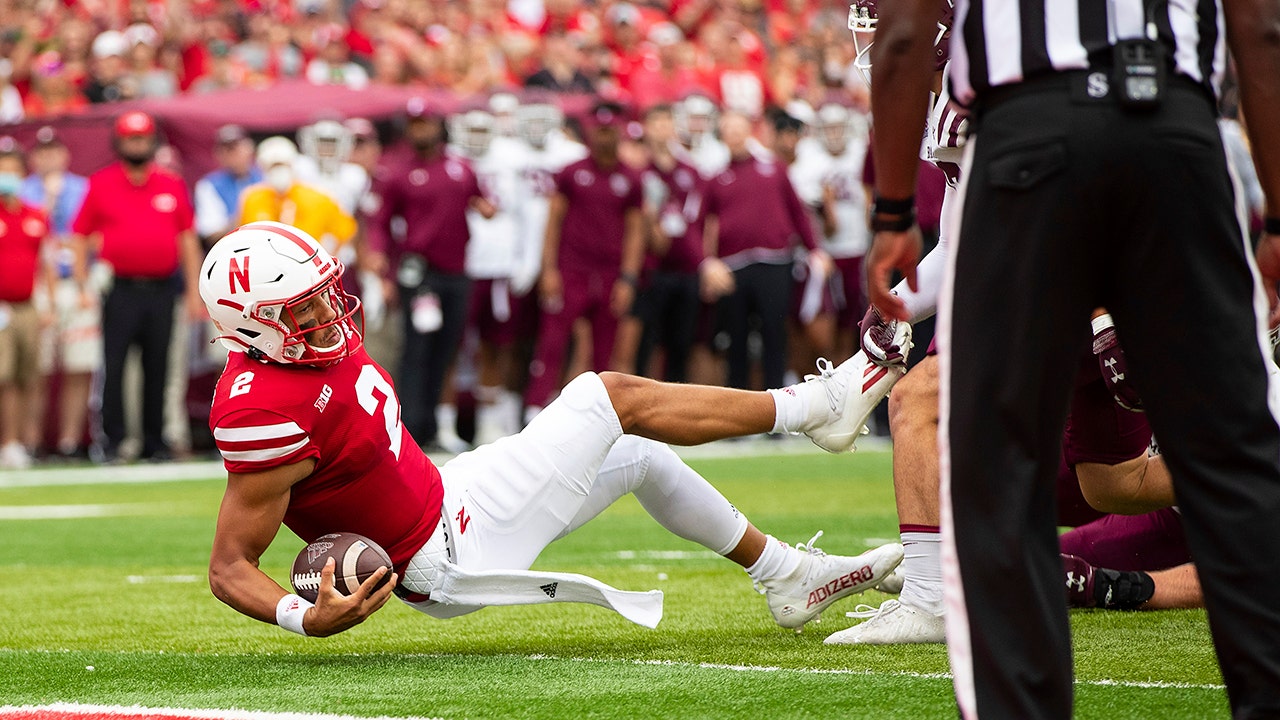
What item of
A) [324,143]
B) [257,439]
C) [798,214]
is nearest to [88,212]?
[324,143]

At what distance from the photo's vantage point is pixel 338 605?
3.62 m

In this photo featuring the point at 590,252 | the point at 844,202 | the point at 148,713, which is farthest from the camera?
the point at 844,202

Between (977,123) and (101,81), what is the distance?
38.8ft

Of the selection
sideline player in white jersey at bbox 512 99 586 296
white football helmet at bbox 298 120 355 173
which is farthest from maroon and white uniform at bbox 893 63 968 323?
white football helmet at bbox 298 120 355 173

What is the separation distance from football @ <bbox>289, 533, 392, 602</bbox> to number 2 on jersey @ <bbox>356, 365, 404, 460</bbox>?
0.26m

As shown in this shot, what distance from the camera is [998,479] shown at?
2363mm

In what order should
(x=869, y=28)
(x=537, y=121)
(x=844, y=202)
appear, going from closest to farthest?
(x=869, y=28) < (x=537, y=121) < (x=844, y=202)

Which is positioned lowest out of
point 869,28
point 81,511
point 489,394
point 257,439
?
point 489,394

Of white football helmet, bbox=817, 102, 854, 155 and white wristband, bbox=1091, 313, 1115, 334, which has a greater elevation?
white wristband, bbox=1091, 313, 1115, 334

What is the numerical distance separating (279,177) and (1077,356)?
32.3 ft

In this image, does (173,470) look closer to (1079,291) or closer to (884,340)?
(884,340)

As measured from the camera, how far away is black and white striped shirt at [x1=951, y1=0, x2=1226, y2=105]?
2.27m

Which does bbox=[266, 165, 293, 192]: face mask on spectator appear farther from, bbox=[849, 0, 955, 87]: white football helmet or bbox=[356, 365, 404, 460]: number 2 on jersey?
bbox=[356, 365, 404, 460]: number 2 on jersey

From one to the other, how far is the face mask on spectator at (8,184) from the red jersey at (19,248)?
7 centimetres
